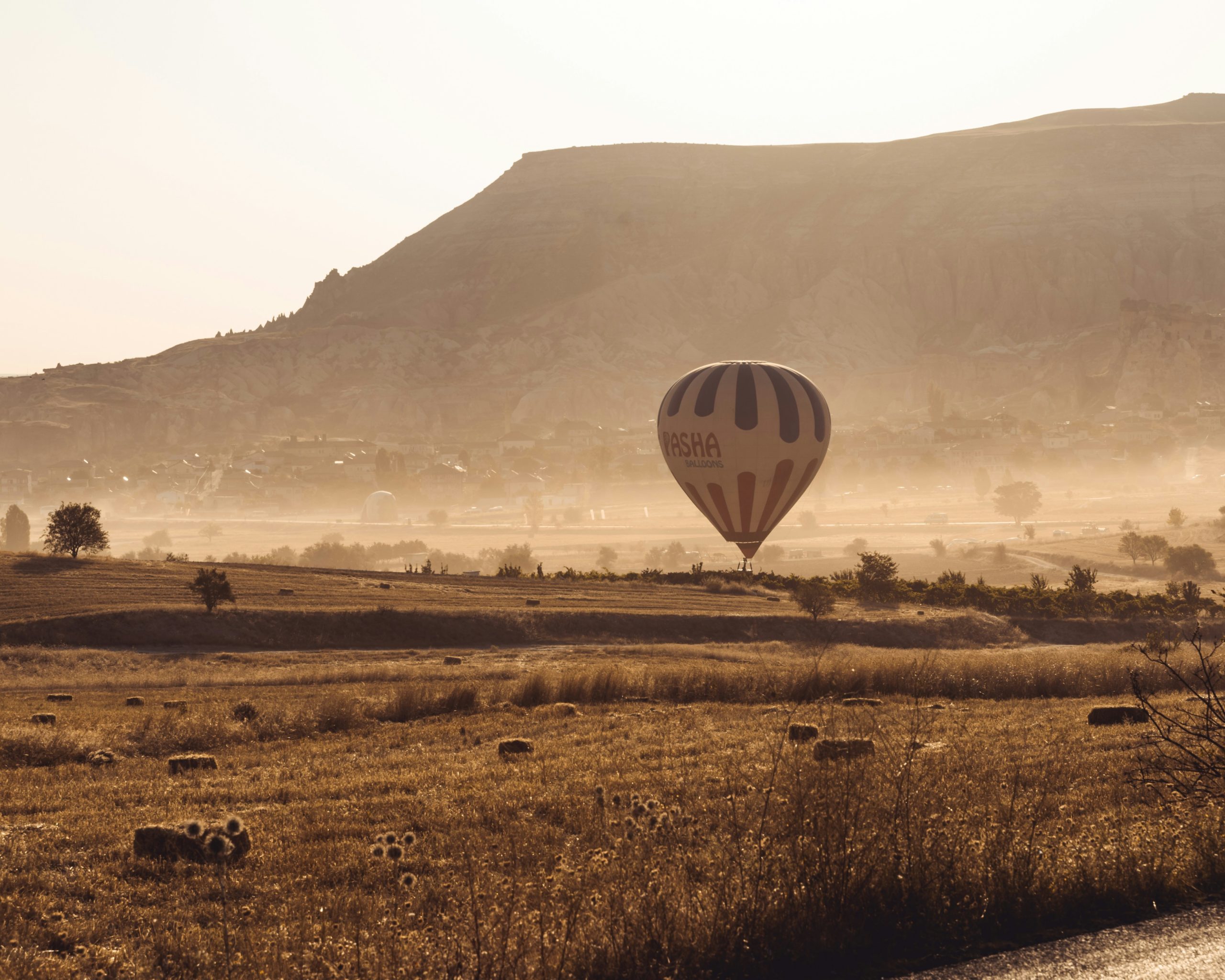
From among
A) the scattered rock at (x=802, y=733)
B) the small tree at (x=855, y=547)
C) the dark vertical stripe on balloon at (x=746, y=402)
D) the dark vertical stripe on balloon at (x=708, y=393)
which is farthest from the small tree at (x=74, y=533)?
the small tree at (x=855, y=547)

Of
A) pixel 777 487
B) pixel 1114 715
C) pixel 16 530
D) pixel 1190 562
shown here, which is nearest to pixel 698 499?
pixel 777 487

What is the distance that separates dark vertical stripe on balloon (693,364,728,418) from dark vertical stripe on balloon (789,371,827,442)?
4.41 metres

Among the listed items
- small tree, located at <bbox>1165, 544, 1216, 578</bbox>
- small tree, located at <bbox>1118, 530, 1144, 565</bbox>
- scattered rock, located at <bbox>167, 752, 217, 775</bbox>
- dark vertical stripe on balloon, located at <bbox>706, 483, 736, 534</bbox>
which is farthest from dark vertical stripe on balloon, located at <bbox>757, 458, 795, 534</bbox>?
small tree, located at <bbox>1118, 530, 1144, 565</bbox>

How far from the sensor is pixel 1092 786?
11008 millimetres

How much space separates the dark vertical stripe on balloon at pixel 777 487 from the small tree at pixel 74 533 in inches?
1430

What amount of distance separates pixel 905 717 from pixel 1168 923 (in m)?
10.1

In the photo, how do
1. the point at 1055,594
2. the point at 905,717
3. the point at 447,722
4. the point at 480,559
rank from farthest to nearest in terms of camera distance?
1. the point at 480,559
2. the point at 1055,594
3. the point at 447,722
4. the point at 905,717

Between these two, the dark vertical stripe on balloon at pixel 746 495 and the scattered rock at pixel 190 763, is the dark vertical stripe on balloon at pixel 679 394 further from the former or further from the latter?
the scattered rock at pixel 190 763

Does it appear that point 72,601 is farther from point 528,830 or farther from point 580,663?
point 528,830

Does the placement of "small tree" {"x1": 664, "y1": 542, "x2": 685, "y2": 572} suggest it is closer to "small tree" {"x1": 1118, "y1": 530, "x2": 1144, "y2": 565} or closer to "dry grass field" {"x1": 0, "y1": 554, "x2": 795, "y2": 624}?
"small tree" {"x1": 1118, "y1": 530, "x2": 1144, "y2": 565}

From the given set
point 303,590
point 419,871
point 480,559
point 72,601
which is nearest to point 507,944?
point 419,871

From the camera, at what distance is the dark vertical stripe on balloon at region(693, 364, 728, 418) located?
56.1 meters

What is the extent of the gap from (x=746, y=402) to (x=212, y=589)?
2833 cm

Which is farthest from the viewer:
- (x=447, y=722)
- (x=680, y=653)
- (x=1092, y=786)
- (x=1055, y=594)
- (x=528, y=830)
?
(x=1055, y=594)
